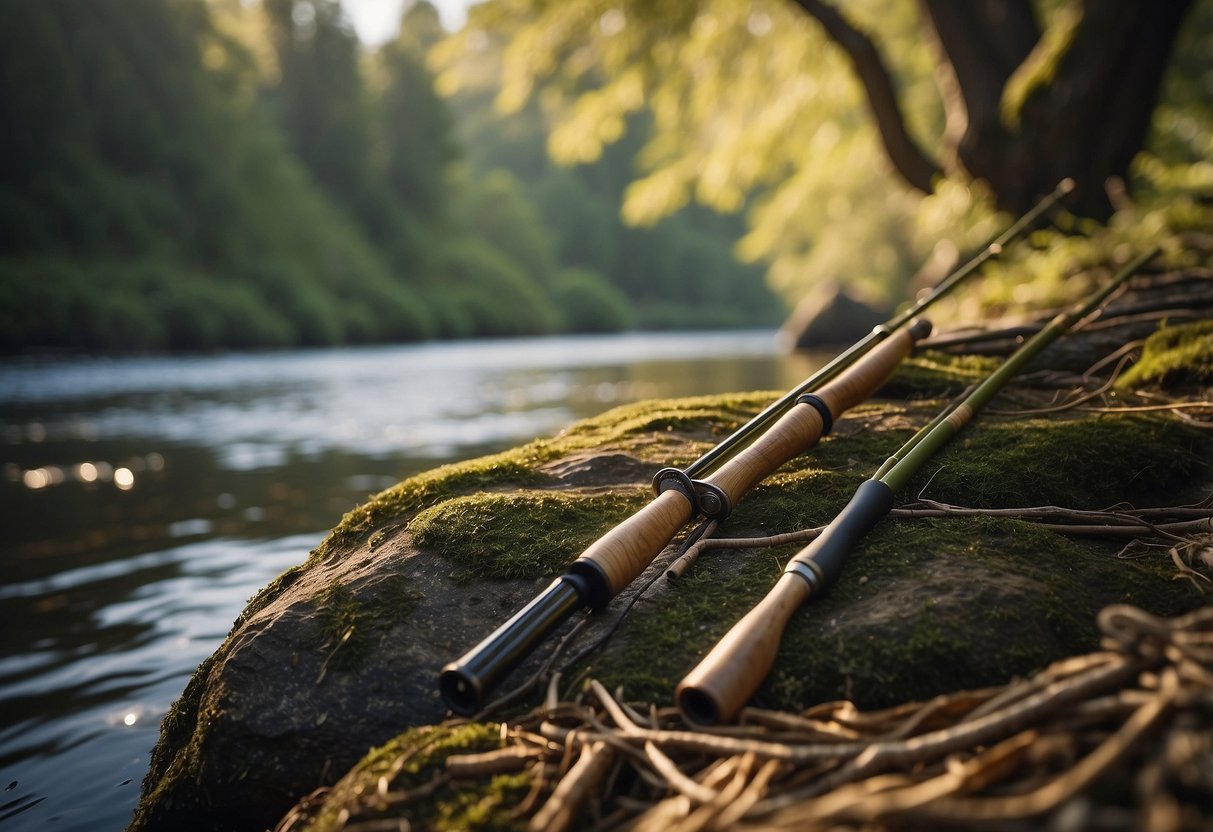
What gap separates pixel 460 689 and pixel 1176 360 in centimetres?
338

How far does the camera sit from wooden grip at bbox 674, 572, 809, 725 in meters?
1.72

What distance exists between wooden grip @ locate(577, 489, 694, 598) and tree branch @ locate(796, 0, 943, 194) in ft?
27.9

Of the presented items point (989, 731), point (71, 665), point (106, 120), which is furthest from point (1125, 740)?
point (106, 120)

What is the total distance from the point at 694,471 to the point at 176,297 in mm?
29041

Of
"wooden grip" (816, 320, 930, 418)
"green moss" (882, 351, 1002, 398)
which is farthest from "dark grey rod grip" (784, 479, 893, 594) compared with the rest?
"green moss" (882, 351, 1002, 398)

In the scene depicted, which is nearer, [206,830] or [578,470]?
[206,830]

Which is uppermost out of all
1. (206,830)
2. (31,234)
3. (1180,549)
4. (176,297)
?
(31,234)

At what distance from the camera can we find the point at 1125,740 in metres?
1.19

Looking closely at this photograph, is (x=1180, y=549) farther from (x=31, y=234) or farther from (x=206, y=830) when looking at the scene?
(x=31, y=234)

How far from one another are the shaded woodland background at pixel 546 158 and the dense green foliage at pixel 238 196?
0.42 ft

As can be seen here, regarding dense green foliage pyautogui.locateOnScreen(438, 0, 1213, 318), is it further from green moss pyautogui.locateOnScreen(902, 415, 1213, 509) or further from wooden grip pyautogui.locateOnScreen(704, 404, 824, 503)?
wooden grip pyautogui.locateOnScreen(704, 404, 824, 503)

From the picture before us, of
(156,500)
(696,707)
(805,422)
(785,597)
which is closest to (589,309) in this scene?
(156,500)

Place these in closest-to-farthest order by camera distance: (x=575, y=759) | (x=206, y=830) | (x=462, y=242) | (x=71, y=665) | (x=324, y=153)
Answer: (x=575, y=759) < (x=206, y=830) < (x=71, y=665) < (x=324, y=153) < (x=462, y=242)

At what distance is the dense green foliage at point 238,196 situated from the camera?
94.9ft
